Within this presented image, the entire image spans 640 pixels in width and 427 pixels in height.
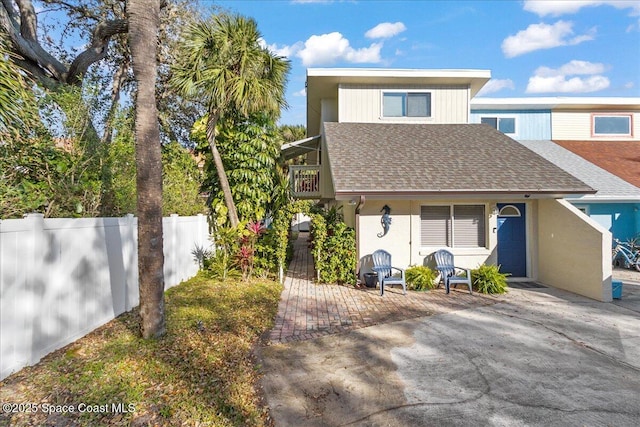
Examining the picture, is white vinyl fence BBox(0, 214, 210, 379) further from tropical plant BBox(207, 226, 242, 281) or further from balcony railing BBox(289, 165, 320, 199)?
balcony railing BBox(289, 165, 320, 199)

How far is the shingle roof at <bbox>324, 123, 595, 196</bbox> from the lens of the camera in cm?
832

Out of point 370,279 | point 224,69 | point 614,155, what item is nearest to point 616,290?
point 370,279

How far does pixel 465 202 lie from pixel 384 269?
307 centimetres

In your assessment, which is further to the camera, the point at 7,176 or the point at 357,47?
the point at 357,47

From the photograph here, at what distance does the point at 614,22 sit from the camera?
457 inches

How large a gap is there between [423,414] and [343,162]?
6.97 metres

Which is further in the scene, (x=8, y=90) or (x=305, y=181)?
(x=305, y=181)

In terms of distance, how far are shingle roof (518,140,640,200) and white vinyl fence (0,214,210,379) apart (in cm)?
1355

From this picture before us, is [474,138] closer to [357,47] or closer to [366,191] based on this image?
[366,191]

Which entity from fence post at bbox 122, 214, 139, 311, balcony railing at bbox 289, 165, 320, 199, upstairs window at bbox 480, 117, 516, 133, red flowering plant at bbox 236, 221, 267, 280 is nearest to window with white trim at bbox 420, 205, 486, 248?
red flowering plant at bbox 236, 221, 267, 280

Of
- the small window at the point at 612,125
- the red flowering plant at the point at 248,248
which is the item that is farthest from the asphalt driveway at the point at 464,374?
the small window at the point at 612,125

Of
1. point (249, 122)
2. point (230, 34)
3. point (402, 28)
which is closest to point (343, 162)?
point (249, 122)

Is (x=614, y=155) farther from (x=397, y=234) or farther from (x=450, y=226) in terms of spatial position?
(x=397, y=234)

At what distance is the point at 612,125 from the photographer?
15172 mm
